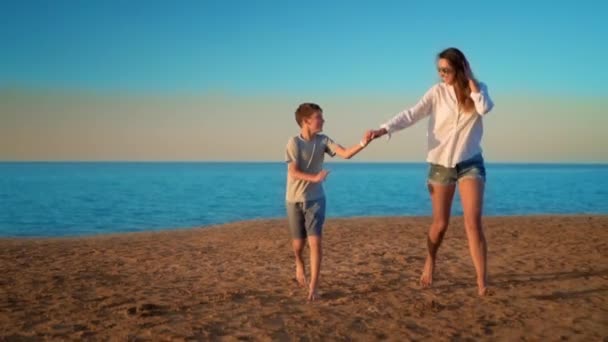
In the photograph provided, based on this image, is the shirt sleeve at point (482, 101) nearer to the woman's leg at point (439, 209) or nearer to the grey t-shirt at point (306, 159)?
the woman's leg at point (439, 209)

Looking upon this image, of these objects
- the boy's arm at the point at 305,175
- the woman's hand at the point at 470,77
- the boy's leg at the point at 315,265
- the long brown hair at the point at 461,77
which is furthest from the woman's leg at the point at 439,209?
the boy's leg at the point at 315,265

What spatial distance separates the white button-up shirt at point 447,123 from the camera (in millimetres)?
4746

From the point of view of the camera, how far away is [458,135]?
478 cm

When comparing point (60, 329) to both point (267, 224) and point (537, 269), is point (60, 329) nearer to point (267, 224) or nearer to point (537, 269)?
point (537, 269)

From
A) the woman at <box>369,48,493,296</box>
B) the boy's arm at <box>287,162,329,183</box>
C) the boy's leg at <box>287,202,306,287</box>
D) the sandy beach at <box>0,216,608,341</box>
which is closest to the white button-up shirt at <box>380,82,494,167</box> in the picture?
the woman at <box>369,48,493,296</box>

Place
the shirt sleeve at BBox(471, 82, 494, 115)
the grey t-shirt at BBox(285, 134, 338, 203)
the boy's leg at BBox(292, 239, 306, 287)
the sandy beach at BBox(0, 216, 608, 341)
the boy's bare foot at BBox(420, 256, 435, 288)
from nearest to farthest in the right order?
the sandy beach at BBox(0, 216, 608, 341)
the shirt sleeve at BBox(471, 82, 494, 115)
the grey t-shirt at BBox(285, 134, 338, 203)
the boy's leg at BBox(292, 239, 306, 287)
the boy's bare foot at BBox(420, 256, 435, 288)

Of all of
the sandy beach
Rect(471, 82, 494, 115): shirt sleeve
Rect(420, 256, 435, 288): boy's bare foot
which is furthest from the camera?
Rect(420, 256, 435, 288): boy's bare foot

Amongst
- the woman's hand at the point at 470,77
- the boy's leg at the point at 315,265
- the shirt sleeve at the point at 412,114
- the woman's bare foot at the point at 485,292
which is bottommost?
the woman's bare foot at the point at 485,292

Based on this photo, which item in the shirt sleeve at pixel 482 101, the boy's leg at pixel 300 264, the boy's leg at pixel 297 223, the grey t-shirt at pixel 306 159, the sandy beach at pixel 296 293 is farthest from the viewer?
the boy's leg at pixel 300 264

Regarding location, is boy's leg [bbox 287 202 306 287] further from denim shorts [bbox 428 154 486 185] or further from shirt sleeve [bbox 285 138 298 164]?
denim shorts [bbox 428 154 486 185]

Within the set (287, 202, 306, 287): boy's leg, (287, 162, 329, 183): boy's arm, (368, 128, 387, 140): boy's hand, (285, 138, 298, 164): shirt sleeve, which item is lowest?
(287, 202, 306, 287): boy's leg

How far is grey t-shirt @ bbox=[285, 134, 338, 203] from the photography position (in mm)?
5117

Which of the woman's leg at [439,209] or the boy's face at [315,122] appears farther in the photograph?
the boy's face at [315,122]

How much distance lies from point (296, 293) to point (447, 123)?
2.29 meters
